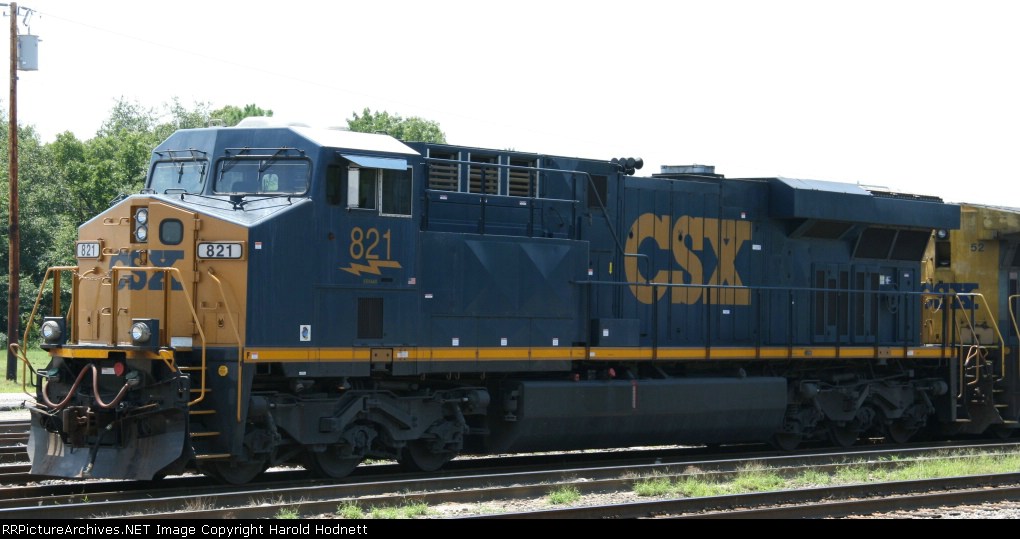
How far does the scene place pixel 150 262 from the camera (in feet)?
39.0

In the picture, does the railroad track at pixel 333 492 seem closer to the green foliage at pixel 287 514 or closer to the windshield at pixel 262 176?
the green foliage at pixel 287 514

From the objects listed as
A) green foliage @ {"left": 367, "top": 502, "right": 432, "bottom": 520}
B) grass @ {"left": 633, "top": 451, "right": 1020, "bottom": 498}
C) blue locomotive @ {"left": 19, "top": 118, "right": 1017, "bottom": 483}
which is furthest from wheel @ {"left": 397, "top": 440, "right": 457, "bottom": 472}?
green foliage @ {"left": 367, "top": 502, "right": 432, "bottom": 520}

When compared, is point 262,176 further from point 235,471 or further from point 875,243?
point 875,243

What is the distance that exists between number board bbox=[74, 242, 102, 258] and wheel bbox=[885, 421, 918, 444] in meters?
11.9

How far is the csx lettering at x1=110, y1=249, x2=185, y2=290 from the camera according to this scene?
38.4 feet

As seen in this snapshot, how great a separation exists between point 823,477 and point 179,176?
7696 millimetres

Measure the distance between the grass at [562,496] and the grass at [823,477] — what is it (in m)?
0.75

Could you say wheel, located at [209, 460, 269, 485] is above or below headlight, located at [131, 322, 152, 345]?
below

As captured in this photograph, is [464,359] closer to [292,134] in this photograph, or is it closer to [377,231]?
[377,231]

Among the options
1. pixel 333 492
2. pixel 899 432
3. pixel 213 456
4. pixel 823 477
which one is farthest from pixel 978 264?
pixel 213 456

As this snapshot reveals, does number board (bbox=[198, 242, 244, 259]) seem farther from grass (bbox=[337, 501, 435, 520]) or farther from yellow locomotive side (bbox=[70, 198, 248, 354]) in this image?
grass (bbox=[337, 501, 435, 520])

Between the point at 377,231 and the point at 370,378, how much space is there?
1604mm

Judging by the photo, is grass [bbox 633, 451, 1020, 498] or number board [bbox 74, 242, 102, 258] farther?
number board [bbox 74, 242, 102, 258]

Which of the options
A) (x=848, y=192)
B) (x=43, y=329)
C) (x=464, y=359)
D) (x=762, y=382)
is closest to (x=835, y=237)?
(x=848, y=192)
